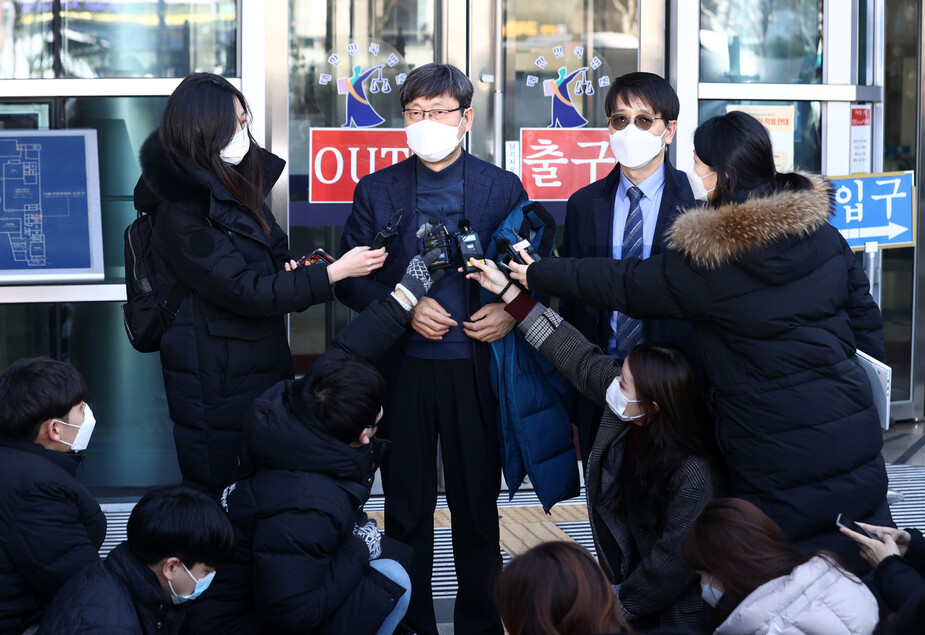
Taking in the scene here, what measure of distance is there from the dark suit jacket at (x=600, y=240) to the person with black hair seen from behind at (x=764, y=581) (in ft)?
3.06

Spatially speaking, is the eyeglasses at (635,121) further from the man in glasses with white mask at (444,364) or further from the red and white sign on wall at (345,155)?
the red and white sign on wall at (345,155)

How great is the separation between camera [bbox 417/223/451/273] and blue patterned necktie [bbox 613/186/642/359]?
0.62 m

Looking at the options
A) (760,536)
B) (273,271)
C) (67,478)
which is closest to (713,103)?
(273,271)

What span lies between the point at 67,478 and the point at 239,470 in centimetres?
48

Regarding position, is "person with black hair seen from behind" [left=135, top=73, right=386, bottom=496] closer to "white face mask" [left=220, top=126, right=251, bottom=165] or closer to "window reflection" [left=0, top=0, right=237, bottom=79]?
"white face mask" [left=220, top=126, right=251, bottom=165]

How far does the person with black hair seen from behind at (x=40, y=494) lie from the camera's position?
2.73 meters

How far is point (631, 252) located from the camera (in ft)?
11.1

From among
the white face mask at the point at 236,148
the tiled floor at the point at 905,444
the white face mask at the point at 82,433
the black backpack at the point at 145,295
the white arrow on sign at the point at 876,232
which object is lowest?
the tiled floor at the point at 905,444

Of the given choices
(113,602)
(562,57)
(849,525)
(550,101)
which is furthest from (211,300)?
(562,57)

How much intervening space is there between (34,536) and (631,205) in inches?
82.6

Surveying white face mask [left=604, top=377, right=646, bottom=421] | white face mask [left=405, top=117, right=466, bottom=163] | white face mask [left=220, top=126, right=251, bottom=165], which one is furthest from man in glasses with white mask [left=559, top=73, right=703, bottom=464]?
white face mask [left=220, top=126, right=251, bottom=165]

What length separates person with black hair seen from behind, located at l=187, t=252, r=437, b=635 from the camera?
8.55 ft

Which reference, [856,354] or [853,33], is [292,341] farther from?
[853,33]

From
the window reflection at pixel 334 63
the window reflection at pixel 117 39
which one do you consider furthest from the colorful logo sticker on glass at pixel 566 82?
the window reflection at pixel 117 39
